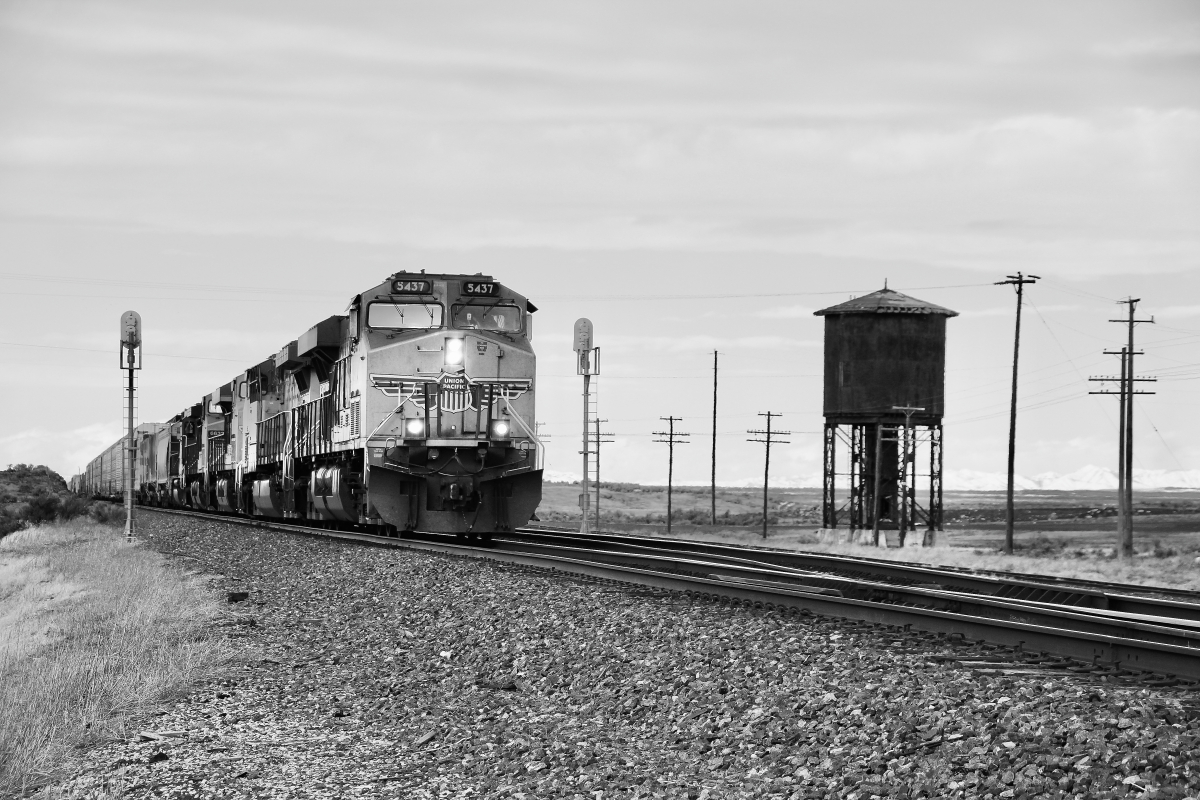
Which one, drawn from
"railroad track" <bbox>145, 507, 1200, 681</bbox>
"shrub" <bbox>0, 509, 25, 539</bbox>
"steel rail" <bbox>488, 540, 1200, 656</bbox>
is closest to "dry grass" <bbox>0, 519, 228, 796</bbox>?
"railroad track" <bbox>145, 507, 1200, 681</bbox>

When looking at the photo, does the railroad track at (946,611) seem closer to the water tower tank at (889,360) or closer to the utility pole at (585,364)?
the utility pole at (585,364)

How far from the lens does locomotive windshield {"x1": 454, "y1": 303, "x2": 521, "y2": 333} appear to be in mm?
21531

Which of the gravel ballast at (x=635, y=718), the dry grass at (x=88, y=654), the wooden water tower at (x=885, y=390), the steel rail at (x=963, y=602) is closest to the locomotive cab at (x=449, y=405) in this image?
the steel rail at (x=963, y=602)

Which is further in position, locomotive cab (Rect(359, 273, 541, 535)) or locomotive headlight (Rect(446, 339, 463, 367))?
locomotive headlight (Rect(446, 339, 463, 367))

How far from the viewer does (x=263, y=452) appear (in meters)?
31.8

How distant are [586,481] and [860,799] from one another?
19939mm

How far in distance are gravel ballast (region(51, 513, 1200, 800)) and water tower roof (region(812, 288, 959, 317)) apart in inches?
1142

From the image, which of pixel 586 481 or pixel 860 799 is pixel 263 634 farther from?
pixel 586 481

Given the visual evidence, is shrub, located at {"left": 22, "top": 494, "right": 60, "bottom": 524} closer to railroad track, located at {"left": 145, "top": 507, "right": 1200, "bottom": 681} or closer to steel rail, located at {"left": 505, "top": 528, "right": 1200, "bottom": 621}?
steel rail, located at {"left": 505, "top": 528, "right": 1200, "bottom": 621}

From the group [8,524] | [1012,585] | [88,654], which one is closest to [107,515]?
[8,524]

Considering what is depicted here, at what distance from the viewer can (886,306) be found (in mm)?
39969

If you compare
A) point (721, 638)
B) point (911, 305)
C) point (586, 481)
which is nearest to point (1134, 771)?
point (721, 638)

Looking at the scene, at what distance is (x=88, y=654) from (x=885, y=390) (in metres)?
31.6

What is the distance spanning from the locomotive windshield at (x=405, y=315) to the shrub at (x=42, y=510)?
26525 millimetres
